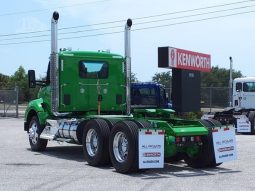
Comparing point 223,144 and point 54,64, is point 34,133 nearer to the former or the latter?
point 54,64

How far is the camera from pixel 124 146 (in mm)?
11289

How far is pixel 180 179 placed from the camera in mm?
10367

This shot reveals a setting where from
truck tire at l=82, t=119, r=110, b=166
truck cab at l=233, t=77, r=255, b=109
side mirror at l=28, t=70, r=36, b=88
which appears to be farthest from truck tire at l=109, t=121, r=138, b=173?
truck cab at l=233, t=77, r=255, b=109

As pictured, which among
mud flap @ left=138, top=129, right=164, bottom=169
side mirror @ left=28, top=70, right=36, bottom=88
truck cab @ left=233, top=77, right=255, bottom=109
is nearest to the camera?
mud flap @ left=138, top=129, right=164, bottom=169

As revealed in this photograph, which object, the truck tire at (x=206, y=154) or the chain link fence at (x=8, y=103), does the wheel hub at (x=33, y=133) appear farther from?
the chain link fence at (x=8, y=103)

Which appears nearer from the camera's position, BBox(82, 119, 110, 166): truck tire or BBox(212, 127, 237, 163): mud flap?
BBox(212, 127, 237, 163): mud flap

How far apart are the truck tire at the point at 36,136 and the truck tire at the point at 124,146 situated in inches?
164

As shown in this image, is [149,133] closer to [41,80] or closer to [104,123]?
[104,123]

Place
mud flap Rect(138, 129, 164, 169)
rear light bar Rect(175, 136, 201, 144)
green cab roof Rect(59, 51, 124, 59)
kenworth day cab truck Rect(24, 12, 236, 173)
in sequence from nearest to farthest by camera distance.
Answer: mud flap Rect(138, 129, 164, 169) < kenworth day cab truck Rect(24, 12, 236, 173) < rear light bar Rect(175, 136, 201, 144) < green cab roof Rect(59, 51, 124, 59)

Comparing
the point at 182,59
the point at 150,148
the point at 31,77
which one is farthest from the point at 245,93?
the point at 150,148

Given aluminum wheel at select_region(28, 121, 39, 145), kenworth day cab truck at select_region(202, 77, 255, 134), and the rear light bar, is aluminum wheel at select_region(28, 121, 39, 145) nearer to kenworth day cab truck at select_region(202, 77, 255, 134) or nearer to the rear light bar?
the rear light bar

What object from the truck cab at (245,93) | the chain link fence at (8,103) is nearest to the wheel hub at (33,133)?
the truck cab at (245,93)

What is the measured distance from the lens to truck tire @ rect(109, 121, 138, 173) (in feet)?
35.3

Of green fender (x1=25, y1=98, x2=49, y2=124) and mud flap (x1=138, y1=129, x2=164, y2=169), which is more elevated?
green fender (x1=25, y1=98, x2=49, y2=124)
